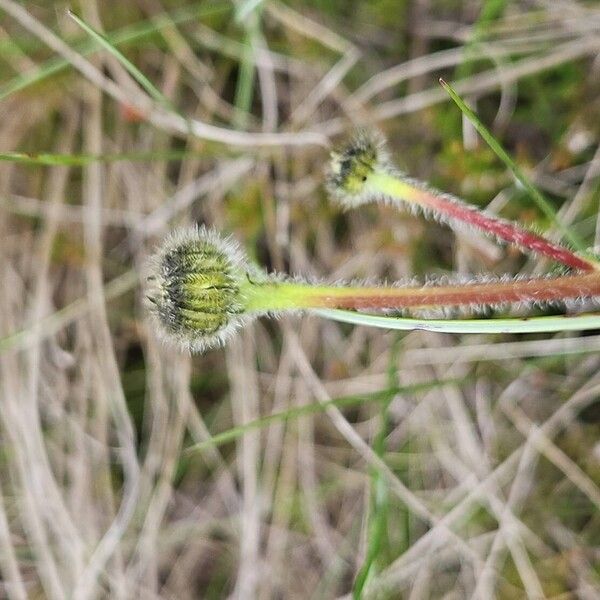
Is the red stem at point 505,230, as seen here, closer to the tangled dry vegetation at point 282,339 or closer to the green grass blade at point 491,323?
the green grass blade at point 491,323

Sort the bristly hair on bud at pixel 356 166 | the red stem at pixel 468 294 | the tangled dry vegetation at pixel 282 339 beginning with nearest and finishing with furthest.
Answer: the red stem at pixel 468 294 < the bristly hair on bud at pixel 356 166 < the tangled dry vegetation at pixel 282 339

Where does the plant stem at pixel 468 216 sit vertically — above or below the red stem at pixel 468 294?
above

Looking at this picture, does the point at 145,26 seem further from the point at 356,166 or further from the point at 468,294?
the point at 468,294

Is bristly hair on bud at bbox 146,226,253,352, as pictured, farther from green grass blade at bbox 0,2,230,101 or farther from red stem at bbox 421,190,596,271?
green grass blade at bbox 0,2,230,101

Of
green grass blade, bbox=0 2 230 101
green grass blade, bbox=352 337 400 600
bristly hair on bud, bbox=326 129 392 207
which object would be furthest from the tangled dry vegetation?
bristly hair on bud, bbox=326 129 392 207

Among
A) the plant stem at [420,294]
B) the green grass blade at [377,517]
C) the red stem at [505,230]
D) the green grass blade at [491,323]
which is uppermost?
the red stem at [505,230]

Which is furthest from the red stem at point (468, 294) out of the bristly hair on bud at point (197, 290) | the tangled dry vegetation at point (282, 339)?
the tangled dry vegetation at point (282, 339)

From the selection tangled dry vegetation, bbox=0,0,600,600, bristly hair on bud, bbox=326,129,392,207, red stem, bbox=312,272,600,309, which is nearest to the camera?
red stem, bbox=312,272,600,309
